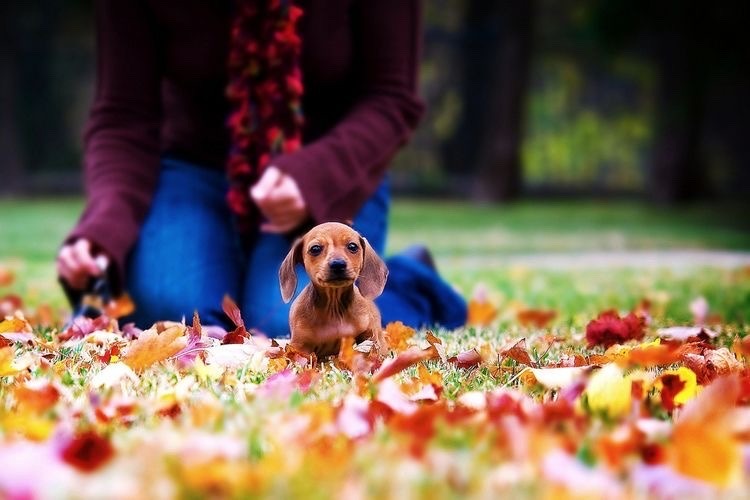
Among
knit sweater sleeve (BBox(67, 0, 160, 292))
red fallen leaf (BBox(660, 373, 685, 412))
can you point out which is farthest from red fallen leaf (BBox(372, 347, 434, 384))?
knit sweater sleeve (BBox(67, 0, 160, 292))

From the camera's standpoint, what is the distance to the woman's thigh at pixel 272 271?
8.09 ft

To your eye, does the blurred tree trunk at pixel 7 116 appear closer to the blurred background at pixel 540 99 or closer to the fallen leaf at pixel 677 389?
the blurred background at pixel 540 99

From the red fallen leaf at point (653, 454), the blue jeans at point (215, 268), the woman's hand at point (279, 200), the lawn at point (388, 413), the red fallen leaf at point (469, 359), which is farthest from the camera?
the blue jeans at point (215, 268)

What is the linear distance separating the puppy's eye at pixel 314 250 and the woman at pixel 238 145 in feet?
2.67

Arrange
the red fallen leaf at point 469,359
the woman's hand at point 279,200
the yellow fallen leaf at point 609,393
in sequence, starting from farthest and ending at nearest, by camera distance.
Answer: the woman's hand at point 279,200 → the red fallen leaf at point 469,359 → the yellow fallen leaf at point 609,393

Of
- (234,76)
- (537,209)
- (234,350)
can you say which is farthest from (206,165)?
(537,209)

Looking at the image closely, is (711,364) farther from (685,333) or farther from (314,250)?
(314,250)

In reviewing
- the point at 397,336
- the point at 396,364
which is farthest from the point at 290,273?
the point at 397,336

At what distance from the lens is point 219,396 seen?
4.66ft

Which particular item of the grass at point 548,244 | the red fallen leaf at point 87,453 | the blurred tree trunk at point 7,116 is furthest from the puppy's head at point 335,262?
the blurred tree trunk at point 7,116

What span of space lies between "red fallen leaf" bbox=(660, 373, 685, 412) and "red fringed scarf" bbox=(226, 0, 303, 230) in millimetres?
1404

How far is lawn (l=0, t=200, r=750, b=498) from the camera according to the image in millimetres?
926

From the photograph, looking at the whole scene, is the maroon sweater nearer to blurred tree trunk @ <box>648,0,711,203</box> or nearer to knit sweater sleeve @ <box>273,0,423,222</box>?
knit sweater sleeve @ <box>273,0,423,222</box>

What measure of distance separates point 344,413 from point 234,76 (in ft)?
5.41
